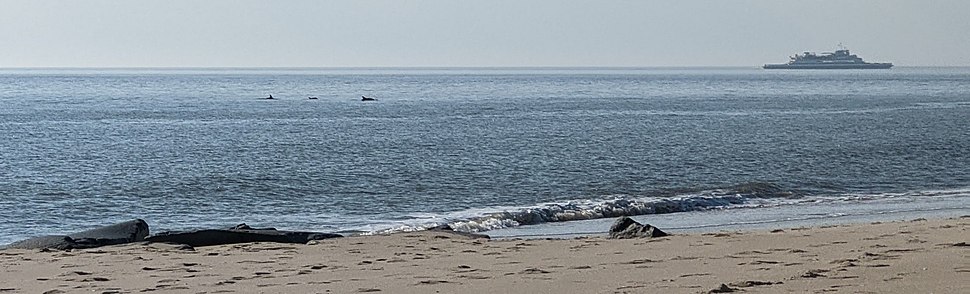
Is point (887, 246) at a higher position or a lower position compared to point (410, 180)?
higher

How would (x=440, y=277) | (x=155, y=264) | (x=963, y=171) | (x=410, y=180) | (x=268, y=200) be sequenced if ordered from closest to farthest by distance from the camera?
(x=440, y=277), (x=155, y=264), (x=268, y=200), (x=410, y=180), (x=963, y=171)

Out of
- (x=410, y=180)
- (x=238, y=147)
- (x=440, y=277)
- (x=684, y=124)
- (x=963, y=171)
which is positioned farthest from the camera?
(x=684, y=124)

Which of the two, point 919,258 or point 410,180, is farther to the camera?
point 410,180

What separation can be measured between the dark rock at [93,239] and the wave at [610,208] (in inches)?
181

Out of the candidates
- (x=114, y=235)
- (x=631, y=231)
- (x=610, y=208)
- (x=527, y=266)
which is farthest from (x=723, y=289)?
(x=610, y=208)

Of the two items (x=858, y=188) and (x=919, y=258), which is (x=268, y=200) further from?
(x=919, y=258)

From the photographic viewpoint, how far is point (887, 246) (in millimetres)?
12133

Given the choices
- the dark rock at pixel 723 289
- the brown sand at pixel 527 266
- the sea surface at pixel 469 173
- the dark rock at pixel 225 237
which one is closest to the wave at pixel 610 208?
the sea surface at pixel 469 173

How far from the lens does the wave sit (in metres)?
19.9

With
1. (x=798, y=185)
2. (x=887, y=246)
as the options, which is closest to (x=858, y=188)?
(x=798, y=185)

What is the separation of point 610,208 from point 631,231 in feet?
24.1

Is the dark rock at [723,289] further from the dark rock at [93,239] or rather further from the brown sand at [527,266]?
the dark rock at [93,239]

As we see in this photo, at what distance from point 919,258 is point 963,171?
74.7ft

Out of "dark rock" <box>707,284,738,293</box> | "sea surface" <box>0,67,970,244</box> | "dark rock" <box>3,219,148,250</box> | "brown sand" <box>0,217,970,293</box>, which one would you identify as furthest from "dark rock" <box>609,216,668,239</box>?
"dark rock" <box>3,219,148,250</box>
